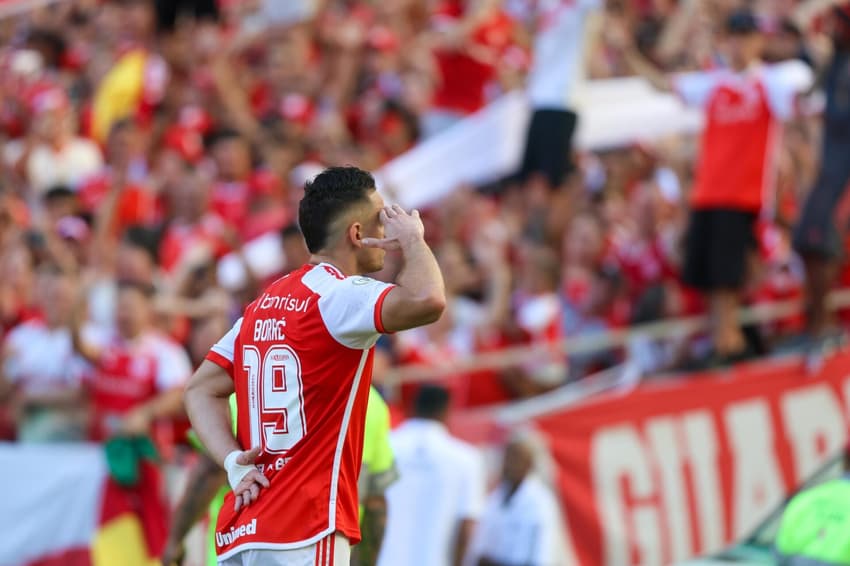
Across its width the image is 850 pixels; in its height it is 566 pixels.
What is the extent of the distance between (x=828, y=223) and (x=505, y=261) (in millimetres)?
2593

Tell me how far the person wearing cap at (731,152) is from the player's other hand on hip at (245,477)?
22.0 feet

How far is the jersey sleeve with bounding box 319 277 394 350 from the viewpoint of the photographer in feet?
16.7

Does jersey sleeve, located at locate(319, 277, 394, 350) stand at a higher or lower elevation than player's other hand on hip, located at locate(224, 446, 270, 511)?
higher

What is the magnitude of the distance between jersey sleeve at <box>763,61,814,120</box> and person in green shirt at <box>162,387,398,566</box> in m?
5.25

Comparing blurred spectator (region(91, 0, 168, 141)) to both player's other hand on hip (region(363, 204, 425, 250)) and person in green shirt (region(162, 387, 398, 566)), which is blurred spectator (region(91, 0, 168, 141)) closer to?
person in green shirt (region(162, 387, 398, 566))

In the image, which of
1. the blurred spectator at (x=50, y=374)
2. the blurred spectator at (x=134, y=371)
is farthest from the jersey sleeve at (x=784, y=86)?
the blurred spectator at (x=50, y=374)

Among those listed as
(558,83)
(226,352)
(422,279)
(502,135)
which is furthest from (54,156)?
(422,279)

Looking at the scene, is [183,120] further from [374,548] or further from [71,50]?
[374,548]

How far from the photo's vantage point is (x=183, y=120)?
15.1 meters

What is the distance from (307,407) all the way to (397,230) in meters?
0.63

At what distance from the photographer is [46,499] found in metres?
10.3

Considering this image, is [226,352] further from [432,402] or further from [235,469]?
[432,402]

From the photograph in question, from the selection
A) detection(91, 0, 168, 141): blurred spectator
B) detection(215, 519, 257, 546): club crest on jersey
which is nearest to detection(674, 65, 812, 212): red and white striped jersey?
detection(91, 0, 168, 141): blurred spectator

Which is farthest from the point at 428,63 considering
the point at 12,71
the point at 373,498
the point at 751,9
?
the point at 373,498
